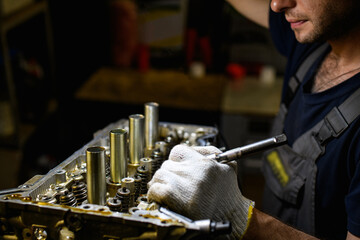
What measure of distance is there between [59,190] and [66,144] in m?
2.56

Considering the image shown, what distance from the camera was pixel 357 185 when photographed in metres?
1.30

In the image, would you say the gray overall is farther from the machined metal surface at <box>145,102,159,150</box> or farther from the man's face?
the machined metal surface at <box>145,102,159,150</box>

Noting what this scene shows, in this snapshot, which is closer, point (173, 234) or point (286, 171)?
point (173, 234)

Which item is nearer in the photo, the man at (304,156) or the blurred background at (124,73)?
the man at (304,156)

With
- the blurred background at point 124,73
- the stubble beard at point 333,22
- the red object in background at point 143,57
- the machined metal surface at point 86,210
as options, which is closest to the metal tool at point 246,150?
the machined metal surface at point 86,210

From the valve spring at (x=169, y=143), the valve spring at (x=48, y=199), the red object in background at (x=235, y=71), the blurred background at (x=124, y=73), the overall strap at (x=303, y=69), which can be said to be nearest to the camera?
the valve spring at (x=48, y=199)

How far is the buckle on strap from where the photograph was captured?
1439 millimetres

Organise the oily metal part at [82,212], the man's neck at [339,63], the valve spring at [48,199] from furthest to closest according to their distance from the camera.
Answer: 1. the man's neck at [339,63]
2. the valve spring at [48,199]
3. the oily metal part at [82,212]

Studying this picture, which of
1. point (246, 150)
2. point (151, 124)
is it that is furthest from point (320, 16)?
point (151, 124)

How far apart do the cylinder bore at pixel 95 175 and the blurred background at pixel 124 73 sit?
200cm

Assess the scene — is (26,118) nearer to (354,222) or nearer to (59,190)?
(59,190)

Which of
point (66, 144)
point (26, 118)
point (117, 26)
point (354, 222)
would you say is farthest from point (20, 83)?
point (354, 222)

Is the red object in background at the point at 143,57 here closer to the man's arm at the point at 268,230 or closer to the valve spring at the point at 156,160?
the valve spring at the point at 156,160

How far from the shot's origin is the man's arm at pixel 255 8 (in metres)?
2.01
